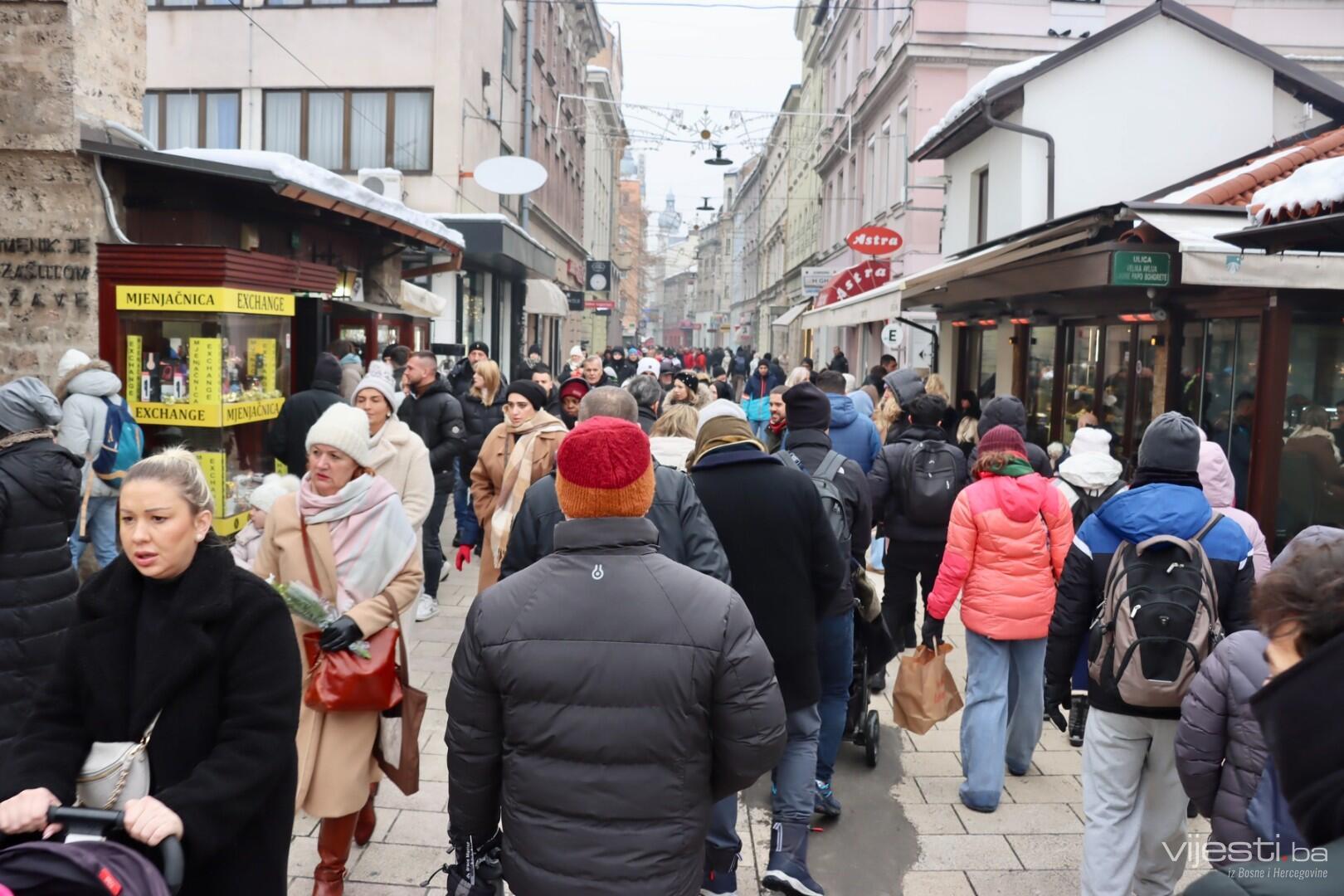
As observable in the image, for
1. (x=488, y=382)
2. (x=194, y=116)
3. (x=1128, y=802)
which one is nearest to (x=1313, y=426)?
(x=1128, y=802)

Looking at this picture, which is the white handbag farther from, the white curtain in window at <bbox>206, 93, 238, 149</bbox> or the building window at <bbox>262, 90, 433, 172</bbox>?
the white curtain in window at <bbox>206, 93, 238, 149</bbox>

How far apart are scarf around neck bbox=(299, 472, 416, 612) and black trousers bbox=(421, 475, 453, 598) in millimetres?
4125

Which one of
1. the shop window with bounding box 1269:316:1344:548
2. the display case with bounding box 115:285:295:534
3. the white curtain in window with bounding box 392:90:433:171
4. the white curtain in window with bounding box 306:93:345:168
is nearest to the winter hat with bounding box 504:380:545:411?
the display case with bounding box 115:285:295:534

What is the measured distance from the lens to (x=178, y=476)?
287 cm

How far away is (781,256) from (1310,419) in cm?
4632

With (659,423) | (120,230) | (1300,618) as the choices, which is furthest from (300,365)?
(1300,618)

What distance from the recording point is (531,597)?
271cm

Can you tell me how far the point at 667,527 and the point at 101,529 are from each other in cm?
565

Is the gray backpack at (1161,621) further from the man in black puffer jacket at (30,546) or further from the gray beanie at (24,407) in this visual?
the gray beanie at (24,407)

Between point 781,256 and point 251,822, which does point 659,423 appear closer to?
point 251,822

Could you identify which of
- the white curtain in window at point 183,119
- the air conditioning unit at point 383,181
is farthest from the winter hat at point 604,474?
the white curtain in window at point 183,119

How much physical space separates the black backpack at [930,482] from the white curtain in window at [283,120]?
57.0 feet

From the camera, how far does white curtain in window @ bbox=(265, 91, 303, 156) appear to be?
20.8m

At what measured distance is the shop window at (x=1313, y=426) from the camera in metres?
8.80
